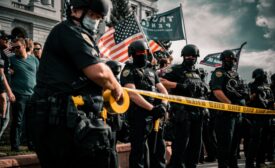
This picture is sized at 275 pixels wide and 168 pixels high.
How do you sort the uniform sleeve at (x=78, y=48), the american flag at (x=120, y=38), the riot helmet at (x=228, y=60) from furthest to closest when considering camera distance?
the american flag at (x=120, y=38), the riot helmet at (x=228, y=60), the uniform sleeve at (x=78, y=48)

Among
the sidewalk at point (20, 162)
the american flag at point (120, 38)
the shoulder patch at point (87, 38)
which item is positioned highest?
the american flag at point (120, 38)

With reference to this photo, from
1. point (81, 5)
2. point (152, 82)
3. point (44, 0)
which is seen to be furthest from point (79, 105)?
point (44, 0)

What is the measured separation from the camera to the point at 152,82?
5.26 meters

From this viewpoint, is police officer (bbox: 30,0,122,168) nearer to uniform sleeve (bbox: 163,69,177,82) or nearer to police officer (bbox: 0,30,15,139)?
uniform sleeve (bbox: 163,69,177,82)

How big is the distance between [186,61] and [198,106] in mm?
812

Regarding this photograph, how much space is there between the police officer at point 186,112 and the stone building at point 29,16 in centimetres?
3288

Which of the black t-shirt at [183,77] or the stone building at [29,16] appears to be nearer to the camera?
the black t-shirt at [183,77]

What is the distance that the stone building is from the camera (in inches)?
1406

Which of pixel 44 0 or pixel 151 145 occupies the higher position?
pixel 44 0

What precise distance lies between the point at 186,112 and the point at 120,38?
4.26 metres

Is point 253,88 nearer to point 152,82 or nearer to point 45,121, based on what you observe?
point 152,82

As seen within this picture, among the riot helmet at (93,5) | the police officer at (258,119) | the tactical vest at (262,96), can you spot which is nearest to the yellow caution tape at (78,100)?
the riot helmet at (93,5)

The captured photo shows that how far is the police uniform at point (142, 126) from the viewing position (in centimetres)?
485

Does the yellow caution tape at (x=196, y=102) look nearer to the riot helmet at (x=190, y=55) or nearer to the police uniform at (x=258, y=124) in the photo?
the riot helmet at (x=190, y=55)
